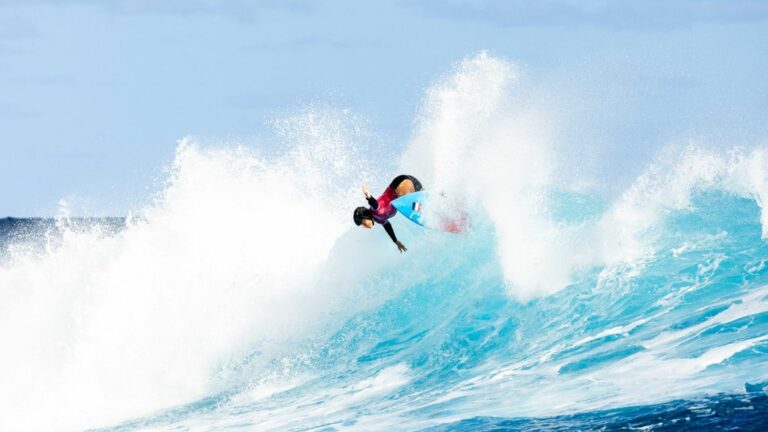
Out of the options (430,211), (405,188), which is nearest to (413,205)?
(405,188)

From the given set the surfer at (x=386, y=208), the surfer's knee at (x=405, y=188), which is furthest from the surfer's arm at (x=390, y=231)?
the surfer's knee at (x=405, y=188)

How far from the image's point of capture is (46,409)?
12.6 meters

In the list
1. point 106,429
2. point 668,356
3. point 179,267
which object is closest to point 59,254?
point 179,267

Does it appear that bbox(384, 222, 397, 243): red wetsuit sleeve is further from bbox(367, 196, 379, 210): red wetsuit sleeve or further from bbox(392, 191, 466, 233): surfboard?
bbox(392, 191, 466, 233): surfboard

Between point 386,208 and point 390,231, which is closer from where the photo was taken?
point 390,231

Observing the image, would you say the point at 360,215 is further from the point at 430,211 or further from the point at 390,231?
the point at 430,211

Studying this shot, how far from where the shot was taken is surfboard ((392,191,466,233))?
11.7 m

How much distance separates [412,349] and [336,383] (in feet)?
4.07

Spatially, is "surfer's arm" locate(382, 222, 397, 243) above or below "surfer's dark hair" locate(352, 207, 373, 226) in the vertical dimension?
below

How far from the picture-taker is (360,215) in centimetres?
1084

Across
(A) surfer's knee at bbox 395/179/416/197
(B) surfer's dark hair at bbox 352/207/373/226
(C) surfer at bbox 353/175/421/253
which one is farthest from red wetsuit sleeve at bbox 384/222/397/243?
(A) surfer's knee at bbox 395/179/416/197

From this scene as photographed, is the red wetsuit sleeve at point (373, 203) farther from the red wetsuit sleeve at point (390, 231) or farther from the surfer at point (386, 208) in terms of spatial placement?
the red wetsuit sleeve at point (390, 231)

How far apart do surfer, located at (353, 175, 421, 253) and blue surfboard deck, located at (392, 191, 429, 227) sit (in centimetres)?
5

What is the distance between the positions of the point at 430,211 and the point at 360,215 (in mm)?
1906
